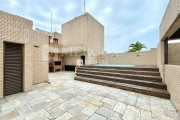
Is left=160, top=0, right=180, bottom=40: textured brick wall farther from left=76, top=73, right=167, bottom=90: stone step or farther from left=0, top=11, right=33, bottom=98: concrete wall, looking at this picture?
left=0, top=11, right=33, bottom=98: concrete wall

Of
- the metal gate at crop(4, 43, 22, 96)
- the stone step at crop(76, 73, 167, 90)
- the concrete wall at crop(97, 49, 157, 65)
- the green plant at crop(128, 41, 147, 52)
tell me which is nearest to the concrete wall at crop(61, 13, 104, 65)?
the concrete wall at crop(97, 49, 157, 65)

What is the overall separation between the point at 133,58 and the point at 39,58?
933 centimetres

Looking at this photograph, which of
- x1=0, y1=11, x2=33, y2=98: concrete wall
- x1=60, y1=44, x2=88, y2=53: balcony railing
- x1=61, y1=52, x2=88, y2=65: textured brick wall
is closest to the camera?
x1=0, y1=11, x2=33, y2=98: concrete wall

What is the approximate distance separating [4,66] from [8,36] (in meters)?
1.18

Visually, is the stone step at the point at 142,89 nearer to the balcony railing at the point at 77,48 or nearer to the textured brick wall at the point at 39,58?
the textured brick wall at the point at 39,58

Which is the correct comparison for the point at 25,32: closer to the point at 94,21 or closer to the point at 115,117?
the point at 115,117

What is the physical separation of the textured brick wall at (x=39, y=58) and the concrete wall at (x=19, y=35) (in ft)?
3.96

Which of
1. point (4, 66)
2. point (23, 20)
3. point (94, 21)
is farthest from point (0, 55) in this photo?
point (94, 21)

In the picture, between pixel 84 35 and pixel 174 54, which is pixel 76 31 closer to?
pixel 84 35

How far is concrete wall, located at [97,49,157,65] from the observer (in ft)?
26.6

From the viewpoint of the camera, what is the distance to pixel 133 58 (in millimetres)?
8984

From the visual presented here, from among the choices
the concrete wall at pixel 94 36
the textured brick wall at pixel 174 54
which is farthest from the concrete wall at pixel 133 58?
the textured brick wall at pixel 174 54

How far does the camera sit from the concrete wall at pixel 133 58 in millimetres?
8102

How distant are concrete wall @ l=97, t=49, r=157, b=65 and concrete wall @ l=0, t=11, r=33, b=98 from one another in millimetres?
8767
